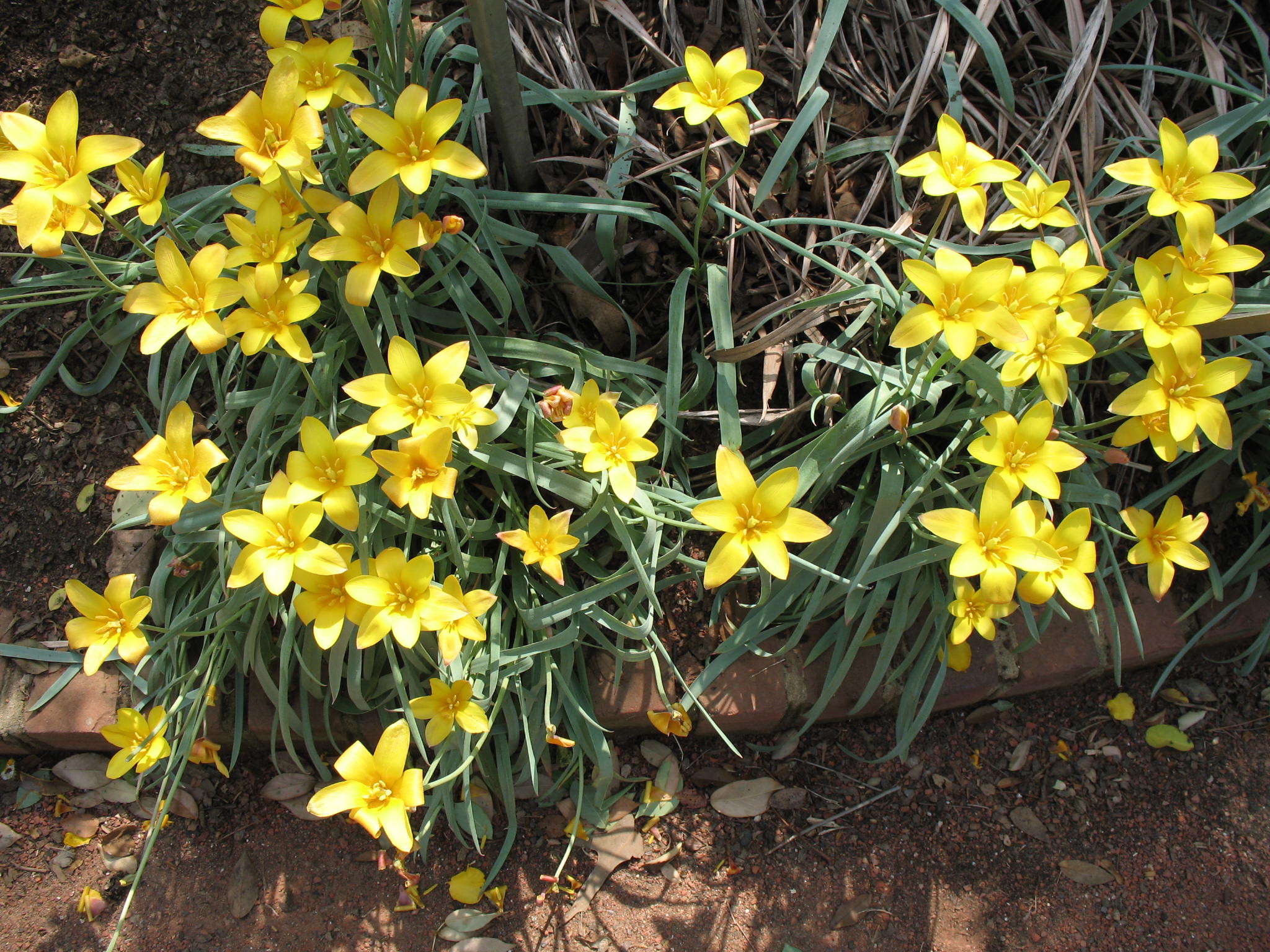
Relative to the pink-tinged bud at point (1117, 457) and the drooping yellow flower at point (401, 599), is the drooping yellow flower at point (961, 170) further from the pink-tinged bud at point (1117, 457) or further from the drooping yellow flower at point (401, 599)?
the drooping yellow flower at point (401, 599)

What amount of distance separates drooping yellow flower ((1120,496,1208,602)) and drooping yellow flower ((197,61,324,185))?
1383 millimetres

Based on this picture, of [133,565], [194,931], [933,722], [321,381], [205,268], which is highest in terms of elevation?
[205,268]

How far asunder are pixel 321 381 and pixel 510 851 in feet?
3.17

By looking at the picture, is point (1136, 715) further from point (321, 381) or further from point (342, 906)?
point (321, 381)

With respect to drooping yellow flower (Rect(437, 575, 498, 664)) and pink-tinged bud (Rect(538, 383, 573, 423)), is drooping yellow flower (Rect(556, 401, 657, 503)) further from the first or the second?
drooping yellow flower (Rect(437, 575, 498, 664))

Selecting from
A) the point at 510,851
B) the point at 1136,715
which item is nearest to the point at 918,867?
the point at 1136,715

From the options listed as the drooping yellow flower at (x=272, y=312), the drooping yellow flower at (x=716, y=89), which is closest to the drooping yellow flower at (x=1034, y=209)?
the drooping yellow flower at (x=716, y=89)

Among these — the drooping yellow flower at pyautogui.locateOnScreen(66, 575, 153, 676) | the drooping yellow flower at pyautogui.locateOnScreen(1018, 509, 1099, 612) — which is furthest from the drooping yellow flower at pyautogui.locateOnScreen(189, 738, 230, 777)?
the drooping yellow flower at pyautogui.locateOnScreen(1018, 509, 1099, 612)

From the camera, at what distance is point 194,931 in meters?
1.56

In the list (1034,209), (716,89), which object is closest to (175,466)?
(716,89)

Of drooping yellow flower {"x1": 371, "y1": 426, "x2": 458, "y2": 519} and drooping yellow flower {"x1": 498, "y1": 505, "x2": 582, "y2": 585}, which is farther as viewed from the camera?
drooping yellow flower {"x1": 498, "y1": 505, "x2": 582, "y2": 585}

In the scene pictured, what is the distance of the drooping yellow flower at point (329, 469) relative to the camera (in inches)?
46.8

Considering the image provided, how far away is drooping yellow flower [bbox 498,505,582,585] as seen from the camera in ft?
4.24

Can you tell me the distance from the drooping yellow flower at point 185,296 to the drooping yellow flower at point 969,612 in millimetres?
1203
